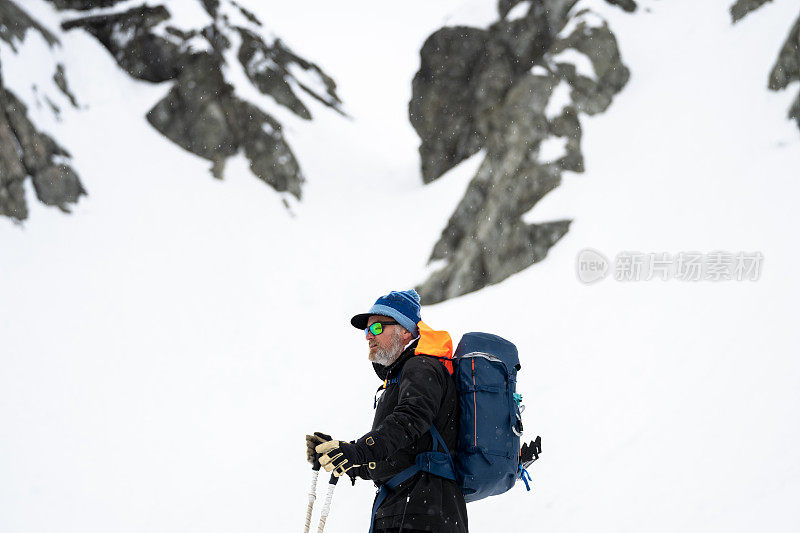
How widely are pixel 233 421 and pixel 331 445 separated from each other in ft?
27.5

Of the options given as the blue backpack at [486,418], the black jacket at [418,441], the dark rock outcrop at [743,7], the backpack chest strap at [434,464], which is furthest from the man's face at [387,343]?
the dark rock outcrop at [743,7]

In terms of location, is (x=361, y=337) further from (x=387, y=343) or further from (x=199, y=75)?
(x=199, y=75)

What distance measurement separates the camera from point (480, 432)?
2.58 metres

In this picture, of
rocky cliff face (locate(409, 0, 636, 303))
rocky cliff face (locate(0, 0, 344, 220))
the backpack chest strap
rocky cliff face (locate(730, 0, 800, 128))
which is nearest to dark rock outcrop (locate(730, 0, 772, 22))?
rocky cliff face (locate(409, 0, 636, 303))

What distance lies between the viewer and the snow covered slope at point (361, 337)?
5922mm

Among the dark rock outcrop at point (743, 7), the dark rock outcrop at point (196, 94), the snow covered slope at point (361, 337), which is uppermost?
the dark rock outcrop at point (743, 7)

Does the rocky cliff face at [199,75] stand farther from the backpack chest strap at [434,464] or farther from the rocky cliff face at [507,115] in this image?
the backpack chest strap at [434,464]

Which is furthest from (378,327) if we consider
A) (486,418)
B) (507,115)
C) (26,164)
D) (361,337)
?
(507,115)

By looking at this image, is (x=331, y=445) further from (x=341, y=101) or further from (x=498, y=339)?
(x=341, y=101)

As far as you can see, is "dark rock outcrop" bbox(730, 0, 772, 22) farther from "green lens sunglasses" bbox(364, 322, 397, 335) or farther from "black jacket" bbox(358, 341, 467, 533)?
"black jacket" bbox(358, 341, 467, 533)

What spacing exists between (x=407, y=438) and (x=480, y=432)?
387 mm

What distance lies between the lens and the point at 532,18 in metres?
24.8

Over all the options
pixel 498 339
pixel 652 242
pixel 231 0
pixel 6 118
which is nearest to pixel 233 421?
pixel 498 339

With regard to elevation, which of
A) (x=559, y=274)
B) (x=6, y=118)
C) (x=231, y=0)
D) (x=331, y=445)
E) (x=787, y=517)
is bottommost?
(x=787, y=517)
